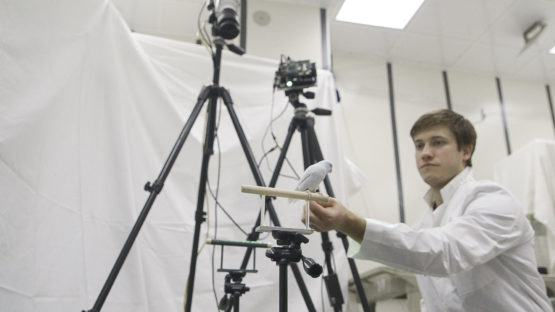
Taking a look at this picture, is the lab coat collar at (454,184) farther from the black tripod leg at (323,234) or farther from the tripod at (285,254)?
the tripod at (285,254)

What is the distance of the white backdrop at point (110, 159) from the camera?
44.3 inches

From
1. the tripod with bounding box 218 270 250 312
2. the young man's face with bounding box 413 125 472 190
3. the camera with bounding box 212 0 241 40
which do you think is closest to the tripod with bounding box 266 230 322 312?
the tripod with bounding box 218 270 250 312

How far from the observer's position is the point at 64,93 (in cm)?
136

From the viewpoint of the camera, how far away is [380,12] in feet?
9.50

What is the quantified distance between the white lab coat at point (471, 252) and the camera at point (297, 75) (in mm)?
714

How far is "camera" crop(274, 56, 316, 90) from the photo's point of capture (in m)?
1.58

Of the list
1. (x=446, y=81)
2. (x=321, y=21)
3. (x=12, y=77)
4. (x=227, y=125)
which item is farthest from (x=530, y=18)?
(x=12, y=77)

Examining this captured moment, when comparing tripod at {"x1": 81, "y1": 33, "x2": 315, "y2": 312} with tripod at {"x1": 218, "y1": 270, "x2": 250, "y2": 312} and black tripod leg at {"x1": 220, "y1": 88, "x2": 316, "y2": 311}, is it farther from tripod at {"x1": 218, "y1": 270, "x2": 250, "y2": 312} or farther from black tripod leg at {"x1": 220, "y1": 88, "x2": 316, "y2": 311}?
tripod at {"x1": 218, "y1": 270, "x2": 250, "y2": 312}

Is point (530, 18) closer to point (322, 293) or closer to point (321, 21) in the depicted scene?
point (321, 21)

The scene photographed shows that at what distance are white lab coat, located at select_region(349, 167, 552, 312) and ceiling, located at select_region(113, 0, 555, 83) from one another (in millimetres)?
2107

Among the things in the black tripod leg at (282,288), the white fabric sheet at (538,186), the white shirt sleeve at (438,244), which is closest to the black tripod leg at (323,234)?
the white shirt sleeve at (438,244)

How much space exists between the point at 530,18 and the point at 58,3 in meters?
3.30

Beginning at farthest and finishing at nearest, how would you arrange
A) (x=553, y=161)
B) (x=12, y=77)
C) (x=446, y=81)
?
(x=446, y=81) < (x=553, y=161) < (x=12, y=77)

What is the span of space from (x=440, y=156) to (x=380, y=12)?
1.93 m
